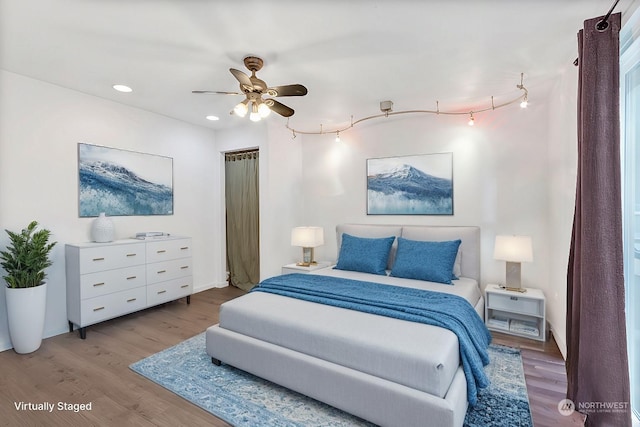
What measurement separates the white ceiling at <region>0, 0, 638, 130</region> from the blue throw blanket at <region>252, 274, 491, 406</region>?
1955 mm

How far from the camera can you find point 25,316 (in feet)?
8.86

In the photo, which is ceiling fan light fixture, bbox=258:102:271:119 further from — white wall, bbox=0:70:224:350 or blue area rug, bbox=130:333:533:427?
white wall, bbox=0:70:224:350

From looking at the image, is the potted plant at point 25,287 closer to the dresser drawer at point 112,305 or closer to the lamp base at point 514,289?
the dresser drawer at point 112,305

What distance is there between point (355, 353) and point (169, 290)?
9.68 ft

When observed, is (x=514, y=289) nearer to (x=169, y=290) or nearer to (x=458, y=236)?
(x=458, y=236)

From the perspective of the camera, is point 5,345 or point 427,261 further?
point 427,261

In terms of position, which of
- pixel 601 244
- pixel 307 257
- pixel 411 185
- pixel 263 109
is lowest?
pixel 307 257

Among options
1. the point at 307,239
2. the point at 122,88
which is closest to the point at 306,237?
the point at 307,239

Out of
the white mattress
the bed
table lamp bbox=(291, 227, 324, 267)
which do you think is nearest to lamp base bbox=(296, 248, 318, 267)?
table lamp bbox=(291, 227, 324, 267)

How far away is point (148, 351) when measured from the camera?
2.81m

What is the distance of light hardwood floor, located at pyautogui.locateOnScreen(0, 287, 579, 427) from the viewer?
1.93m

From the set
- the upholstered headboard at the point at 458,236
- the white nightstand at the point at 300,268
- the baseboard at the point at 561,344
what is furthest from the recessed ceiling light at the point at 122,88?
the baseboard at the point at 561,344

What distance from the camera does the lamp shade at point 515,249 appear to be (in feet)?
9.85

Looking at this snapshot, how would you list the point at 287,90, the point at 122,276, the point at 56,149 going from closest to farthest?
1. the point at 287,90
2. the point at 56,149
3. the point at 122,276
